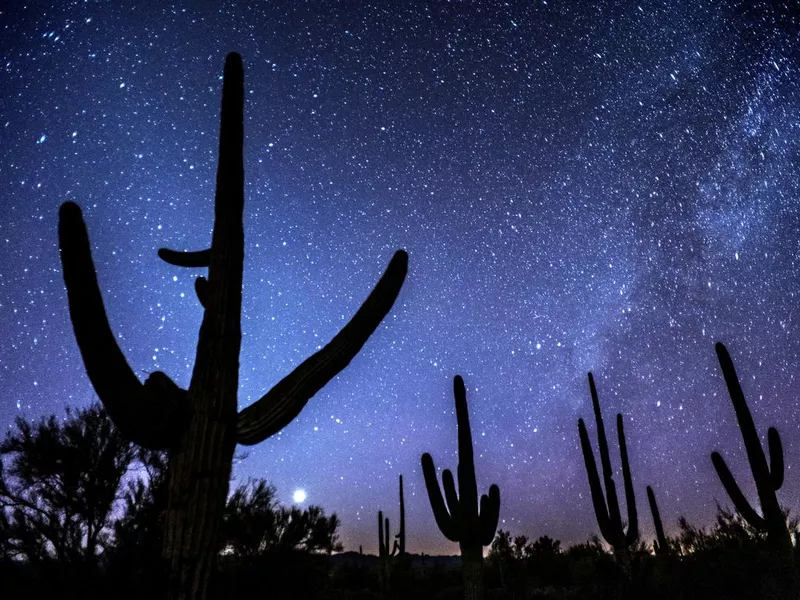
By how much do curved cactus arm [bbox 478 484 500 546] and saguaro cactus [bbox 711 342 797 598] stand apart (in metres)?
6.48

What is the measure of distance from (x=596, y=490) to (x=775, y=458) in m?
4.72

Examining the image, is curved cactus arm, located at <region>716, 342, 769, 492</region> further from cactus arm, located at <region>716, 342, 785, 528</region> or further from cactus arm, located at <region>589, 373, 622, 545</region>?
cactus arm, located at <region>589, 373, 622, 545</region>

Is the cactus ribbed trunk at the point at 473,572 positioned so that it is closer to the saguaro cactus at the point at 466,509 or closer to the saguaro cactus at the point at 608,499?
the saguaro cactus at the point at 466,509

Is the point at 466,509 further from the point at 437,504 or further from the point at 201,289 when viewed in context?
the point at 201,289

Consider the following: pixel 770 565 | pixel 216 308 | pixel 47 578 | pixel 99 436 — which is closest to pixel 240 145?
pixel 216 308

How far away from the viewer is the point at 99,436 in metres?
9.66

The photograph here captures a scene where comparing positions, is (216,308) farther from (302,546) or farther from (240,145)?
(302,546)

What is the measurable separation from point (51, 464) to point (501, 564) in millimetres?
18486

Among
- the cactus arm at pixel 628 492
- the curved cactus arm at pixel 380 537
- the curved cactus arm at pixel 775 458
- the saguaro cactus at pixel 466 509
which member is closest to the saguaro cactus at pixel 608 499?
the cactus arm at pixel 628 492

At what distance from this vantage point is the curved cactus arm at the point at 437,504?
33.6ft

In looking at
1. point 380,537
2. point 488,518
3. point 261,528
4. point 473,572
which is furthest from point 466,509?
point 380,537

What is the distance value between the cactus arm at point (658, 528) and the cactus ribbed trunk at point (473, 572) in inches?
513

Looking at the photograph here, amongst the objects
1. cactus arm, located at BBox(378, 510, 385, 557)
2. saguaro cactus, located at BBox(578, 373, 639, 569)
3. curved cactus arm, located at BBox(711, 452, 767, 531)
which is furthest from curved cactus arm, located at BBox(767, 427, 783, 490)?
cactus arm, located at BBox(378, 510, 385, 557)

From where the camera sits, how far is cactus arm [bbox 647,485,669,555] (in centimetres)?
1957
